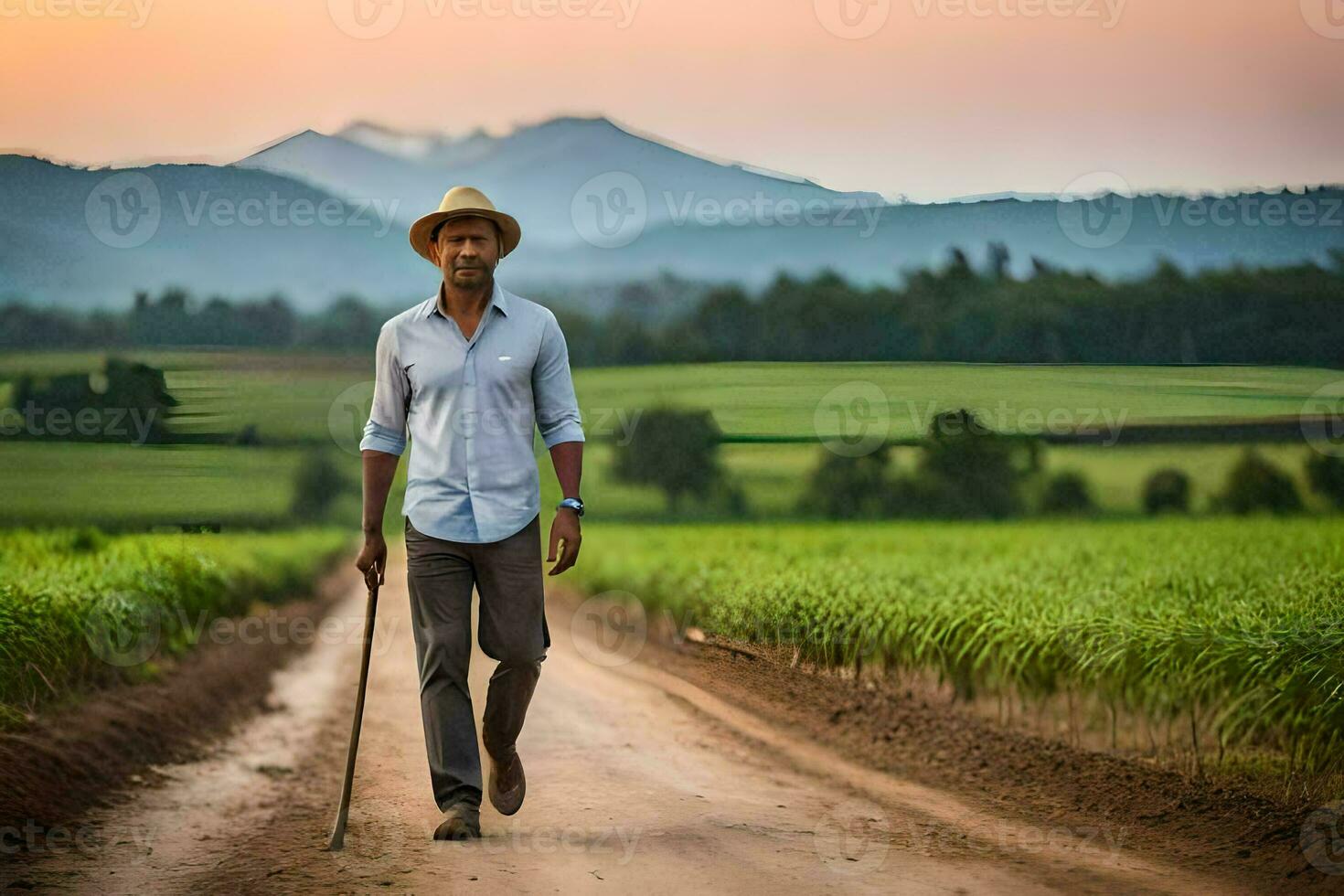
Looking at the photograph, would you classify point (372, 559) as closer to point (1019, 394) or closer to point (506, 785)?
point (506, 785)

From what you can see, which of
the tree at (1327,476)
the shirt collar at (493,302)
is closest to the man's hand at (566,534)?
the shirt collar at (493,302)

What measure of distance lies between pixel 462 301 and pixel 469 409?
1.25 feet

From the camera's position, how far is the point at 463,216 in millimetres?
4859

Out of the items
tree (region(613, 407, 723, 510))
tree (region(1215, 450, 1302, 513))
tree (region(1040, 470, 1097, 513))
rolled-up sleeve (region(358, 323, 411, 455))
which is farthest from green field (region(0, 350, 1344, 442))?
rolled-up sleeve (region(358, 323, 411, 455))

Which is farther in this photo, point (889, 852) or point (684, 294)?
point (684, 294)

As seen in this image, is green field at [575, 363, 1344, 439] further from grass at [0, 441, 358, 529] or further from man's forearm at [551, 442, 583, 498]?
man's forearm at [551, 442, 583, 498]

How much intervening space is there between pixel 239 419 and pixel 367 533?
664cm

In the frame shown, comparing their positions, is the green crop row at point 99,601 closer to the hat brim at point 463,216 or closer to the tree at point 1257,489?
the hat brim at point 463,216

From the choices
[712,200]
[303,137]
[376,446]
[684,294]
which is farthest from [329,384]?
[376,446]

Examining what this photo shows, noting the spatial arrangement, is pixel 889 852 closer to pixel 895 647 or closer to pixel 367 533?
pixel 367 533

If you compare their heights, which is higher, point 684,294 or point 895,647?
point 684,294

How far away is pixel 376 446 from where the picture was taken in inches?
195

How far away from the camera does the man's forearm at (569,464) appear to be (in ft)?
16.3

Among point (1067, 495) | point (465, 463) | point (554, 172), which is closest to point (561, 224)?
point (554, 172)
